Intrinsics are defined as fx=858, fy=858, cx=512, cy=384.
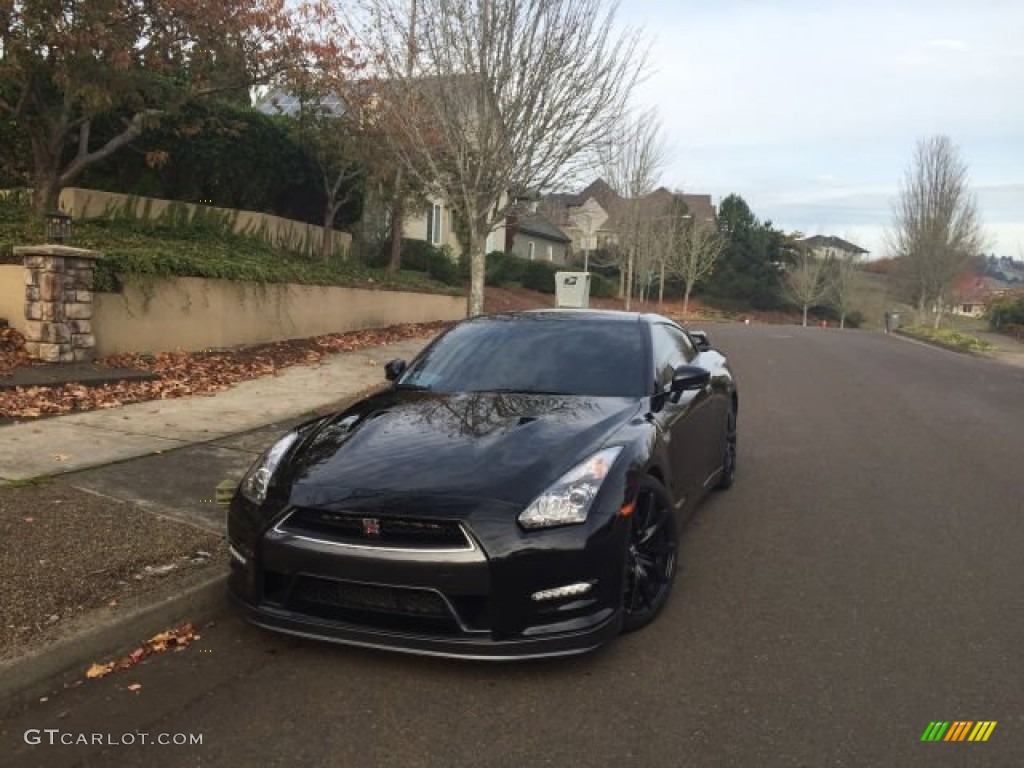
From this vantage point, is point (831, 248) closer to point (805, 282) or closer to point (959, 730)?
point (805, 282)

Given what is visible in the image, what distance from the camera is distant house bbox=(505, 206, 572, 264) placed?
148 ft

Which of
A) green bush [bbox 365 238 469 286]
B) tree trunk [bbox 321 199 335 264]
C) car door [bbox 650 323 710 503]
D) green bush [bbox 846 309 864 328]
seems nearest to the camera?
car door [bbox 650 323 710 503]

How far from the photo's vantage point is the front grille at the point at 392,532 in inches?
129

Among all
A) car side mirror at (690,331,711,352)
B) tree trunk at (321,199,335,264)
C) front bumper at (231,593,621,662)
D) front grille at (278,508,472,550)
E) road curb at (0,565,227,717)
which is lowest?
road curb at (0,565,227,717)

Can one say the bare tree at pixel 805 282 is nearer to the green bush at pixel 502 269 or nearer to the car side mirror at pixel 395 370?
the green bush at pixel 502 269

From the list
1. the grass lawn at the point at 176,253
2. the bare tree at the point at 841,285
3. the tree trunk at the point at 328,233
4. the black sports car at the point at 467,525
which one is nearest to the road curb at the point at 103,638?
the black sports car at the point at 467,525

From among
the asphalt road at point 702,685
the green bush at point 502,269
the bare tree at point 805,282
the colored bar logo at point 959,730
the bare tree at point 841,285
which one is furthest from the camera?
the bare tree at point 841,285

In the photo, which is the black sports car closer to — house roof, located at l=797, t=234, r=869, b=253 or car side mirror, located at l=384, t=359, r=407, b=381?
car side mirror, located at l=384, t=359, r=407, b=381

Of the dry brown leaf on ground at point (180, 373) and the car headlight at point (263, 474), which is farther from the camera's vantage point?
the dry brown leaf on ground at point (180, 373)

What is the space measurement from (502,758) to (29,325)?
26.7 ft

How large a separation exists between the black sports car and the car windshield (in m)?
0.17

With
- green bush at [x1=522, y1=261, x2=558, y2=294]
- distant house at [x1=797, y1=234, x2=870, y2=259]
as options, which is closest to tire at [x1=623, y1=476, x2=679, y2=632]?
green bush at [x1=522, y1=261, x2=558, y2=294]

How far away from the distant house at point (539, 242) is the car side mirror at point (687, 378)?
123 feet

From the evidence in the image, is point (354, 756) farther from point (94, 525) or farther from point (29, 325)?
point (29, 325)
